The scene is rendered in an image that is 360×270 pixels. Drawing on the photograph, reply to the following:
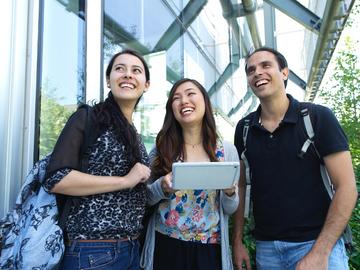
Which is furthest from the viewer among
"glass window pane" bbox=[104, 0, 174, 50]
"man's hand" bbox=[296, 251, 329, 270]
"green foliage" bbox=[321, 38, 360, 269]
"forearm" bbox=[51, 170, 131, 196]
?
"green foliage" bbox=[321, 38, 360, 269]

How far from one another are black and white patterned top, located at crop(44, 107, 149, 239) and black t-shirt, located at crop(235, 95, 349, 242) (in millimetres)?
817

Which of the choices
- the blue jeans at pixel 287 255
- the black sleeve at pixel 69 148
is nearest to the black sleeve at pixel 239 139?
the blue jeans at pixel 287 255

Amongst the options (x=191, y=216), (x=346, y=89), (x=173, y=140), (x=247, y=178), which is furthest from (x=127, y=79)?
(x=346, y=89)

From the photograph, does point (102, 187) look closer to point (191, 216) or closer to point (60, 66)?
point (191, 216)

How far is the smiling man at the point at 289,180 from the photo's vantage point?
70.2 inches

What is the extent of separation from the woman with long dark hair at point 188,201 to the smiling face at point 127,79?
321 mm

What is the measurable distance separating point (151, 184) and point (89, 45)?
1.46 meters

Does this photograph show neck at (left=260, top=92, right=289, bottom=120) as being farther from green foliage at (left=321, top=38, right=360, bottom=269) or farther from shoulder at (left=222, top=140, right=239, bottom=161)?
green foliage at (left=321, top=38, right=360, bottom=269)

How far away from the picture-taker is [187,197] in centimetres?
198

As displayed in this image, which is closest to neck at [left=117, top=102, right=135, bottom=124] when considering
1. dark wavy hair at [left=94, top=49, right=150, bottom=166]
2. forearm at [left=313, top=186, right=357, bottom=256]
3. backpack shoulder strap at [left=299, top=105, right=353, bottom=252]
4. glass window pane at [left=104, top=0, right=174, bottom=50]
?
dark wavy hair at [left=94, top=49, right=150, bottom=166]

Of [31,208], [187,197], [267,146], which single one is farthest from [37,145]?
[267,146]

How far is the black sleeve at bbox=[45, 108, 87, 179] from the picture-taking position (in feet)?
4.76

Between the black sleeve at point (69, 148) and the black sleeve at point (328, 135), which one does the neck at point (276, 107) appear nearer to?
the black sleeve at point (328, 135)

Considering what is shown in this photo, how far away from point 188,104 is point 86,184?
883mm
